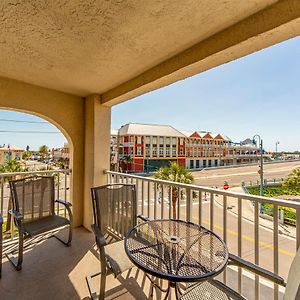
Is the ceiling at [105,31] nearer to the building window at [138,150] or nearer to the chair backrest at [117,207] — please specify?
the chair backrest at [117,207]

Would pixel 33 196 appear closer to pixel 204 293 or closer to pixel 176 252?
pixel 176 252

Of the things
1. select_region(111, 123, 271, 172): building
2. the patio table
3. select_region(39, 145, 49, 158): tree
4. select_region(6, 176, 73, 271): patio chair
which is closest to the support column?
select_region(6, 176, 73, 271): patio chair

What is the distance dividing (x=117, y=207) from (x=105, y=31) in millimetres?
1889

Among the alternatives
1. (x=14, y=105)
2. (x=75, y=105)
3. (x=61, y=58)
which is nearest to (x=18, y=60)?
(x=61, y=58)

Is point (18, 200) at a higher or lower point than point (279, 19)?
lower

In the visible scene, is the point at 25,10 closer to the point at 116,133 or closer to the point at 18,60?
the point at 18,60

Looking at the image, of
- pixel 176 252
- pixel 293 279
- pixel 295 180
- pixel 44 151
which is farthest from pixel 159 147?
pixel 44 151

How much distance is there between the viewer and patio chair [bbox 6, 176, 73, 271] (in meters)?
2.47

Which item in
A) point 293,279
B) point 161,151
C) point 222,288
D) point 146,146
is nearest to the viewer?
point 293,279

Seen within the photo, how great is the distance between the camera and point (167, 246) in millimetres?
1528

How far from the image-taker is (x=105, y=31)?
1.71 meters

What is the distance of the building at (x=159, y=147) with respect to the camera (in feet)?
94.5

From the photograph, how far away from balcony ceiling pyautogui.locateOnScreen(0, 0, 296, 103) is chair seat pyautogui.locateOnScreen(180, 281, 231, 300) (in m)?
2.01

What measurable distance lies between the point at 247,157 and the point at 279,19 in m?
53.4
